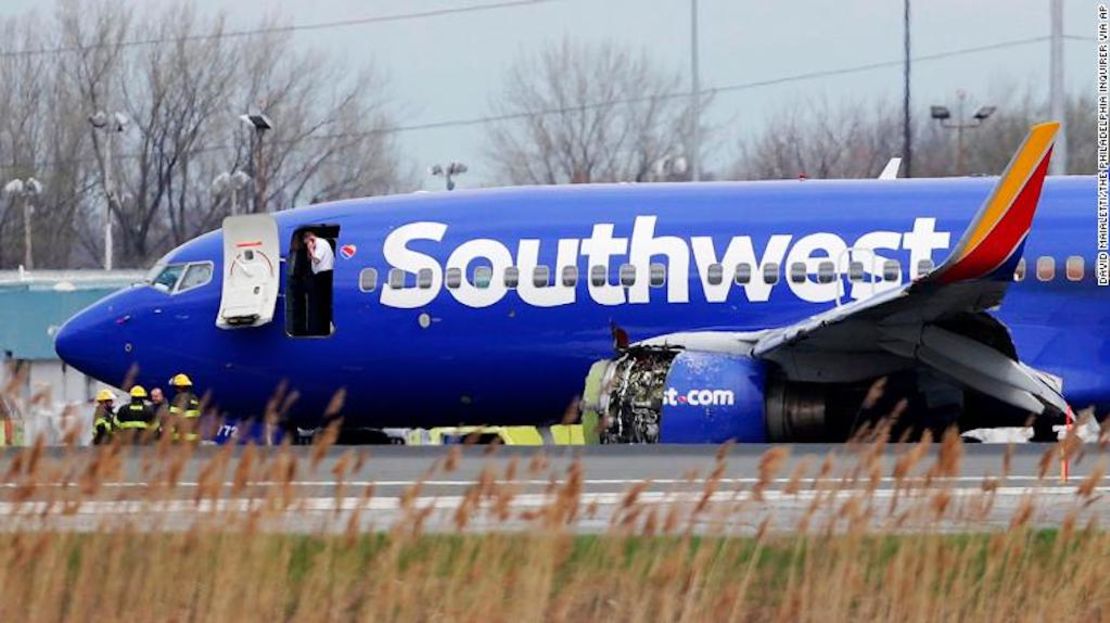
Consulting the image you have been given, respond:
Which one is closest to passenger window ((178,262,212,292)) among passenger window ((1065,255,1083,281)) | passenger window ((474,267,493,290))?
passenger window ((474,267,493,290))

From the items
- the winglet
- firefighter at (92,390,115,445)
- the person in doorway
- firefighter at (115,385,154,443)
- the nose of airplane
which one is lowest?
firefighter at (92,390,115,445)

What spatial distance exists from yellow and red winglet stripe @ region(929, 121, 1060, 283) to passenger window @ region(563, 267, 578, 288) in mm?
4619

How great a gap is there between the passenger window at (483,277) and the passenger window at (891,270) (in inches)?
162

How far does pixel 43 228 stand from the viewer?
75875mm

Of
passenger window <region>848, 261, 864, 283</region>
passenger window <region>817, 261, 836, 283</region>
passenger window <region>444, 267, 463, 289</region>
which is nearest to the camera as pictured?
passenger window <region>848, 261, 864, 283</region>

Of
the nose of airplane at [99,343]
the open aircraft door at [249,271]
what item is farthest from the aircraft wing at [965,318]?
the nose of airplane at [99,343]

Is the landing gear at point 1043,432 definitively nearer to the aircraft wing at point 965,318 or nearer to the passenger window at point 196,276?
the aircraft wing at point 965,318

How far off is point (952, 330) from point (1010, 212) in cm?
193

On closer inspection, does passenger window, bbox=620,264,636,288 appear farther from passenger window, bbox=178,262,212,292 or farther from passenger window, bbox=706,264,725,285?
passenger window, bbox=178,262,212,292

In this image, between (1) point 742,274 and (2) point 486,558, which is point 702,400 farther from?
(2) point 486,558

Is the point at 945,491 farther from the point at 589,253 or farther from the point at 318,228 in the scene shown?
the point at 318,228

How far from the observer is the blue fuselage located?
909 inches

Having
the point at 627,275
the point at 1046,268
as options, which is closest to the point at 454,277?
the point at 627,275

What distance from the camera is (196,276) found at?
25.5 metres
